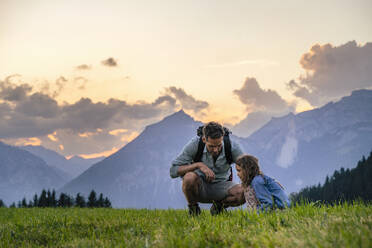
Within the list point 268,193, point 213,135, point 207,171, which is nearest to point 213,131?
point 213,135

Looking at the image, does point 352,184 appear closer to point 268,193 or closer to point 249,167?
point 268,193

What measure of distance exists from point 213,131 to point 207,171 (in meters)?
1.11

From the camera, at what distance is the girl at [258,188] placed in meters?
7.48

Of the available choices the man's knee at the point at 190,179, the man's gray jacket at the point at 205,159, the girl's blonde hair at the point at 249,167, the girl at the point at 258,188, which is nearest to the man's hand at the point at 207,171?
the man's knee at the point at 190,179

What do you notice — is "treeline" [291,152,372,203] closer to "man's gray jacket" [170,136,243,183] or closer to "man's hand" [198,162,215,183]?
"man's gray jacket" [170,136,243,183]

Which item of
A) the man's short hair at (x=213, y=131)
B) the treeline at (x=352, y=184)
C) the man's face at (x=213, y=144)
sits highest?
the man's short hair at (x=213, y=131)

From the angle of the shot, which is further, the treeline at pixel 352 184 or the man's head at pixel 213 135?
the treeline at pixel 352 184

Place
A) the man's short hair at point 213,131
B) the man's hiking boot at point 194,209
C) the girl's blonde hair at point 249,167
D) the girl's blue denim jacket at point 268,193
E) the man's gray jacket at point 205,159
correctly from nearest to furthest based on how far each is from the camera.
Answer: the girl's blue denim jacket at point 268,193 < the girl's blonde hair at point 249,167 < the man's short hair at point 213,131 < the man's gray jacket at point 205,159 < the man's hiking boot at point 194,209

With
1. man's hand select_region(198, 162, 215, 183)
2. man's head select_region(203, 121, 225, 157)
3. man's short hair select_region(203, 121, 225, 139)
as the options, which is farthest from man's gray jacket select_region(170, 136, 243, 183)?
man's short hair select_region(203, 121, 225, 139)

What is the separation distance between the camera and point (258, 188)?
7.51 m

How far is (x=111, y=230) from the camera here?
7129 millimetres

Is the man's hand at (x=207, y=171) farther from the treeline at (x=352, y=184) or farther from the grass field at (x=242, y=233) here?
the treeline at (x=352, y=184)

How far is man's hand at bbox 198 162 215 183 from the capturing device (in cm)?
822

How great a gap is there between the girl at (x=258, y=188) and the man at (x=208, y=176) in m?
0.75
